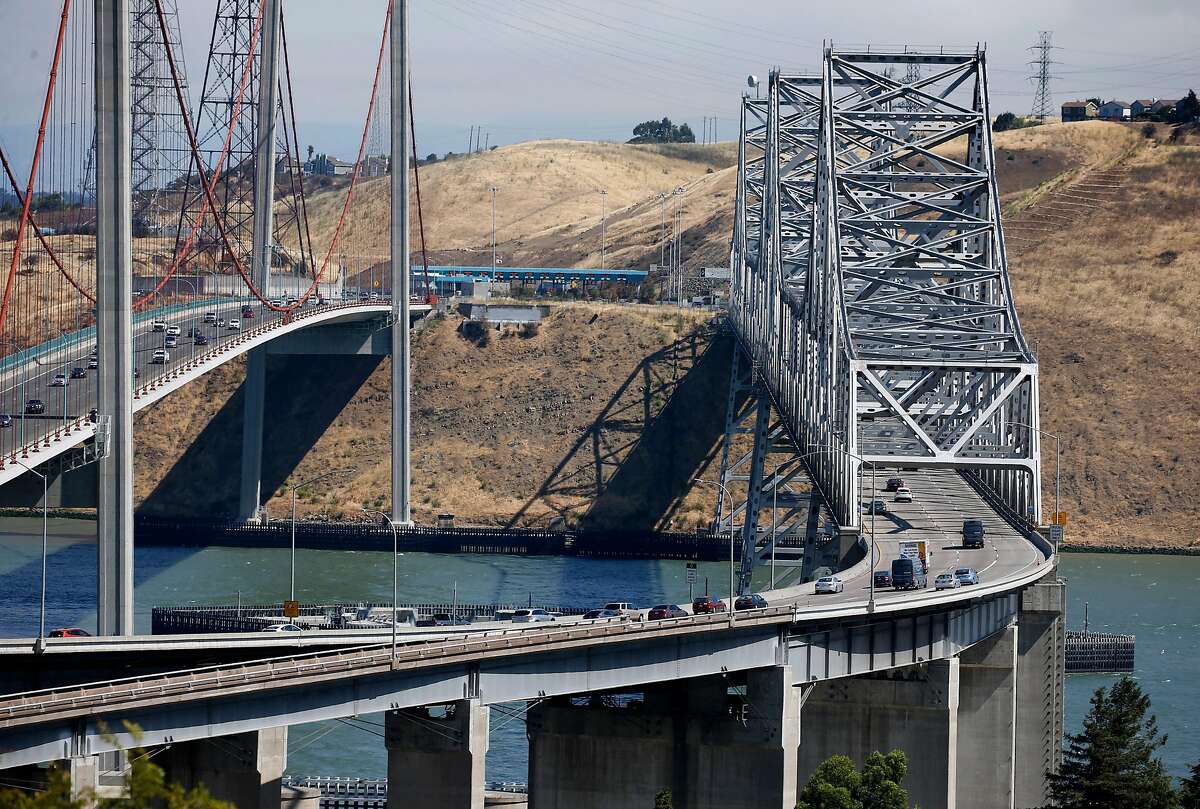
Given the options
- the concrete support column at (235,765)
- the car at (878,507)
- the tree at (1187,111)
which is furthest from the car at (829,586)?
the tree at (1187,111)

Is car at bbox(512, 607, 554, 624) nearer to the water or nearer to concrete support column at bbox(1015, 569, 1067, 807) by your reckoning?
the water

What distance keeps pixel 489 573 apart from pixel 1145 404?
1648 inches

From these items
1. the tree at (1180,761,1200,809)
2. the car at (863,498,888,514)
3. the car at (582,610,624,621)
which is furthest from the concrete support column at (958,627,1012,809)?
the car at (863,498,888,514)

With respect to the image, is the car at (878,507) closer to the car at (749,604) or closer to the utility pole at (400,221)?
the car at (749,604)

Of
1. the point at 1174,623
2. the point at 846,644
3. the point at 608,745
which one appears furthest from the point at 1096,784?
the point at 1174,623

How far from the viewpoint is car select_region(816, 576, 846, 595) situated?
55.7m

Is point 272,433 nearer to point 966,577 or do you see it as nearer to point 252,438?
point 252,438

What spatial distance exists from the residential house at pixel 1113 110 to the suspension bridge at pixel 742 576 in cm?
7585

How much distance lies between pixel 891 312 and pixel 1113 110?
354 ft

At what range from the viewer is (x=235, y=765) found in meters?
42.2

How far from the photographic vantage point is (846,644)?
52375 millimetres

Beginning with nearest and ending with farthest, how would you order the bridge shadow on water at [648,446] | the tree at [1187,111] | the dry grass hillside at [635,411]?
the bridge shadow on water at [648,446], the dry grass hillside at [635,411], the tree at [1187,111]

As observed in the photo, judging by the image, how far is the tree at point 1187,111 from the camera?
165 m

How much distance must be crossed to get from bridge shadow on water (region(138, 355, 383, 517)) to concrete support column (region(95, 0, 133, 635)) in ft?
190
